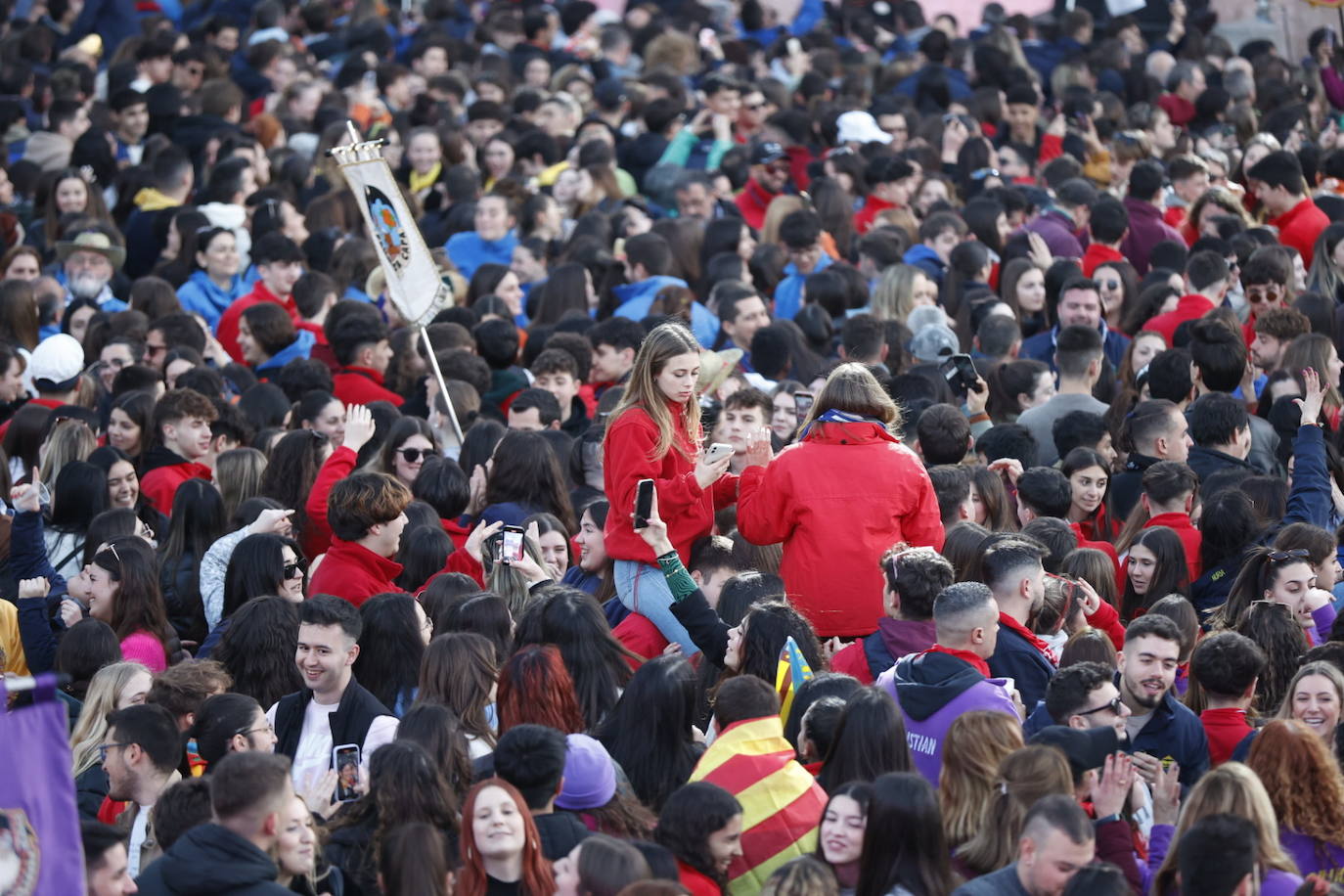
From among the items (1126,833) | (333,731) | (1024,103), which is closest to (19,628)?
(333,731)

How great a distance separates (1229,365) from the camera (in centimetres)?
934

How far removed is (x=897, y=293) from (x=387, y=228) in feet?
10.1

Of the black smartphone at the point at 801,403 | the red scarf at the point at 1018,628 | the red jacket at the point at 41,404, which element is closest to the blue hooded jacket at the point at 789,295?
the black smartphone at the point at 801,403

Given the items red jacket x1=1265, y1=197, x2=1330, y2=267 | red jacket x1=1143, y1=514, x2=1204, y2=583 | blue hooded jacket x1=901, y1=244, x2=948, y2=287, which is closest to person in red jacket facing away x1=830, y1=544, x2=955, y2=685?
A: red jacket x1=1143, y1=514, x2=1204, y2=583

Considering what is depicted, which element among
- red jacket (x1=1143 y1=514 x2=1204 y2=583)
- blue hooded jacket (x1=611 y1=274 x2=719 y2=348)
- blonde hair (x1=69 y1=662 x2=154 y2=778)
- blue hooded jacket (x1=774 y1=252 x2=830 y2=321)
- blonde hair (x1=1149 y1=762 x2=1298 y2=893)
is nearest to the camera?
blonde hair (x1=1149 y1=762 x2=1298 y2=893)

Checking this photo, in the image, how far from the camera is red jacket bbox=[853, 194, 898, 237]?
47.0 feet

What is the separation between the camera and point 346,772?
6.14 metres

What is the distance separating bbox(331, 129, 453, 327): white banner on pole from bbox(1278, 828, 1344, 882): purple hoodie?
17.8 ft

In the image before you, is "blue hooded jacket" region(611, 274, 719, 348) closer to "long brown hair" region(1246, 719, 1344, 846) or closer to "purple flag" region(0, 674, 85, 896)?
"long brown hair" region(1246, 719, 1344, 846)

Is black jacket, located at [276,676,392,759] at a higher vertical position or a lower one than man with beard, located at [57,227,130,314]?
higher

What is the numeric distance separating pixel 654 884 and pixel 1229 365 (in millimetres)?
5524

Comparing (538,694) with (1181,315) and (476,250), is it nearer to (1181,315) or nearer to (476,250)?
(1181,315)

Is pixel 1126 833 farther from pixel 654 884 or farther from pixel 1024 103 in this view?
pixel 1024 103

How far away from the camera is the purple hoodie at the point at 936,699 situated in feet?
19.4
